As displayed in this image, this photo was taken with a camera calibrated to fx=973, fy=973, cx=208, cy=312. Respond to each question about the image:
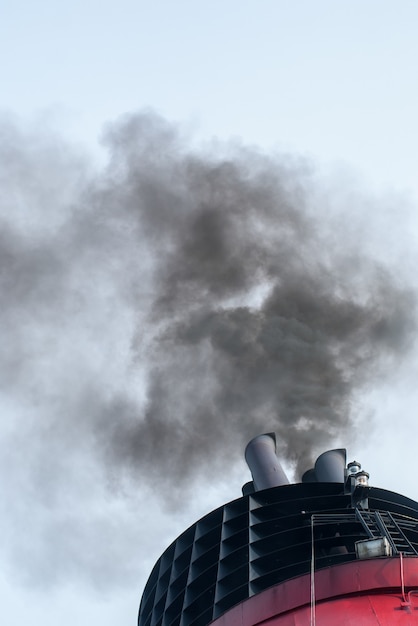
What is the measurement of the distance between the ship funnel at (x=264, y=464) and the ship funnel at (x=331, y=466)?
183 cm

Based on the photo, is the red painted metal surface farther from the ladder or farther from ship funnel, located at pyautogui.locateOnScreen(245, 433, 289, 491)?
ship funnel, located at pyautogui.locateOnScreen(245, 433, 289, 491)

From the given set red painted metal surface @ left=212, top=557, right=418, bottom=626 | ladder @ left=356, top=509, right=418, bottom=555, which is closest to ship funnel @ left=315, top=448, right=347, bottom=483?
ladder @ left=356, top=509, right=418, bottom=555

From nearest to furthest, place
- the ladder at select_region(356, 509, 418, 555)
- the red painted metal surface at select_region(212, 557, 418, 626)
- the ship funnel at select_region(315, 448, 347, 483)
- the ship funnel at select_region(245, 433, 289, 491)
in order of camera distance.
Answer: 1. the red painted metal surface at select_region(212, 557, 418, 626)
2. the ladder at select_region(356, 509, 418, 555)
3. the ship funnel at select_region(245, 433, 289, 491)
4. the ship funnel at select_region(315, 448, 347, 483)

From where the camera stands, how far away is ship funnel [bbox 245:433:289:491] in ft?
138

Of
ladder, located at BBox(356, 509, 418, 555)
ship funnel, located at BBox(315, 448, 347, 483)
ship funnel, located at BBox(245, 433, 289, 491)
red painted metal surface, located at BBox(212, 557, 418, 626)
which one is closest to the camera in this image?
red painted metal surface, located at BBox(212, 557, 418, 626)

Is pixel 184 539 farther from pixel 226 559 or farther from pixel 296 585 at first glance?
→ pixel 296 585

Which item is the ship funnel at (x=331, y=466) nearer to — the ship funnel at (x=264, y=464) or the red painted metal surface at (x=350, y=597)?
the ship funnel at (x=264, y=464)

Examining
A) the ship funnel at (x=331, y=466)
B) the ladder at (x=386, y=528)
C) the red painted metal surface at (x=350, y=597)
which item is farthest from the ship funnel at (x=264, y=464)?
the red painted metal surface at (x=350, y=597)

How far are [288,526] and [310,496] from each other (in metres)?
1.55

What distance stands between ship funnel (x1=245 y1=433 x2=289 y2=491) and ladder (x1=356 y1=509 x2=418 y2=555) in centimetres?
662

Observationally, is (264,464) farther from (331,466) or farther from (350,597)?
(350,597)

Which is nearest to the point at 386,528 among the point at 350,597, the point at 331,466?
the point at 350,597

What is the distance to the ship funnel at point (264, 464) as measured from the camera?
4194 centimetres

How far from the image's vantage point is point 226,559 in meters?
34.9
